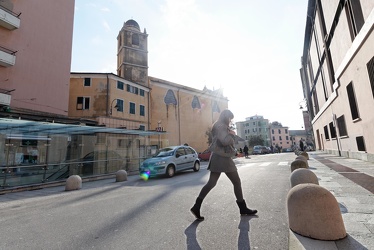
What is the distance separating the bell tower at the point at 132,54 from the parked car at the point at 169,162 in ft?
83.0

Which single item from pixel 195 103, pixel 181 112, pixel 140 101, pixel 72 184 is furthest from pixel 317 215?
pixel 195 103

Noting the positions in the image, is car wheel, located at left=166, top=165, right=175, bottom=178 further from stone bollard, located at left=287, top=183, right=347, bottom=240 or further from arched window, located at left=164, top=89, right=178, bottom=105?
arched window, located at left=164, top=89, right=178, bottom=105

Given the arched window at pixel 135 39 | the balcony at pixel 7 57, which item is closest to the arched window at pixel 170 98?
the arched window at pixel 135 39

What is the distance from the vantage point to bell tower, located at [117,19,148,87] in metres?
35.2

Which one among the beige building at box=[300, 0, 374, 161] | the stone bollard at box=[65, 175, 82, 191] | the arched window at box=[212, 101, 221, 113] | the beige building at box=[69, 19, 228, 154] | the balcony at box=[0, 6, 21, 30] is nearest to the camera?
the stone bollard at box=[65, 175, 82, 191]

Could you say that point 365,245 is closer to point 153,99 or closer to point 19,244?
point 19,244

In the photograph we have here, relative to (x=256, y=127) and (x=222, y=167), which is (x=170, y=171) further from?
(x=256, y=127)

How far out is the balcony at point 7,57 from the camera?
16.5 metres

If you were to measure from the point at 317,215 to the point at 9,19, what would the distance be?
23942 mm

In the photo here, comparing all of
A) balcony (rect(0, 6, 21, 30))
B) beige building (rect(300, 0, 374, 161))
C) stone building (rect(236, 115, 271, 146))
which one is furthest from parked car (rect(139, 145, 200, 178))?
stone building (rect(236, 115, 271, 146))

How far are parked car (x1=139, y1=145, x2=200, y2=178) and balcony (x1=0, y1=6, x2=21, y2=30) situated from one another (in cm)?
1691

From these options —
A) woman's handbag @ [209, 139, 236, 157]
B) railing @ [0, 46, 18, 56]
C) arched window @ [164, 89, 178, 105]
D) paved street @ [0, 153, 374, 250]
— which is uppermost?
arched window @ [164, 89, 178, 105]

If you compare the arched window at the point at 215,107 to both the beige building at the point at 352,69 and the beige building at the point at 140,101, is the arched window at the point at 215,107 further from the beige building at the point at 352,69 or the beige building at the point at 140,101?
the beige building at the point at 352,69

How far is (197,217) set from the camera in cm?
379
